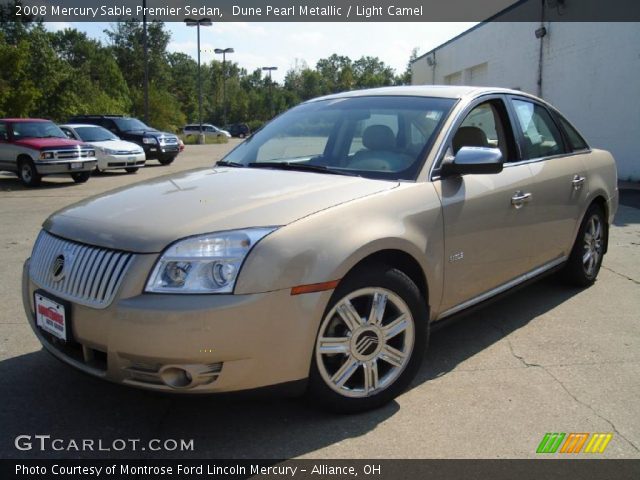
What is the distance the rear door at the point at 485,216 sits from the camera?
10.9ft

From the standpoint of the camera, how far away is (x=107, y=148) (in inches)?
636

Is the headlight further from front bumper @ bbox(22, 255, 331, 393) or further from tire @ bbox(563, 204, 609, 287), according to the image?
tire @ bbox(563, 204, 609, 287)

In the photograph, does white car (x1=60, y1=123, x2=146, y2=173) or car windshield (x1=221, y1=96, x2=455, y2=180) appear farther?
white car (x1=60, y1=123, x2=146, y2=173)

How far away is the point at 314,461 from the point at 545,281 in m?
3.53

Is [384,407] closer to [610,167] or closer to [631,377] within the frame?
[631,377]

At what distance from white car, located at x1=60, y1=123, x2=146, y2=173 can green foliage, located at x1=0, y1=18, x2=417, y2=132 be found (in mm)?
11010

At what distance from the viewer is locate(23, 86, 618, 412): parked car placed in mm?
2426

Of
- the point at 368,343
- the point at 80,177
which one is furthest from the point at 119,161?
the point at 368,343

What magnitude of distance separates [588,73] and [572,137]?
470 inches

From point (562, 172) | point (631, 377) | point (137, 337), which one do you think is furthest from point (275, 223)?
point (562, 172)

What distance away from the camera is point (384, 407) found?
2.99m

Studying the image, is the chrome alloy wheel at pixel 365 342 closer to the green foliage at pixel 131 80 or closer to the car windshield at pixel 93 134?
the car windshield at pixel 93 134

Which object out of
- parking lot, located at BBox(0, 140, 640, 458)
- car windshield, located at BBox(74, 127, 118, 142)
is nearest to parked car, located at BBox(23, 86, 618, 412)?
parking lot, located at BBox(0, 140, 640, 458)

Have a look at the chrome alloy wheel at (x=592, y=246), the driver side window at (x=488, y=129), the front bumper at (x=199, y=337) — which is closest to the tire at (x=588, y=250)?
the chrome alloy wheel at (x=592, y=246)
